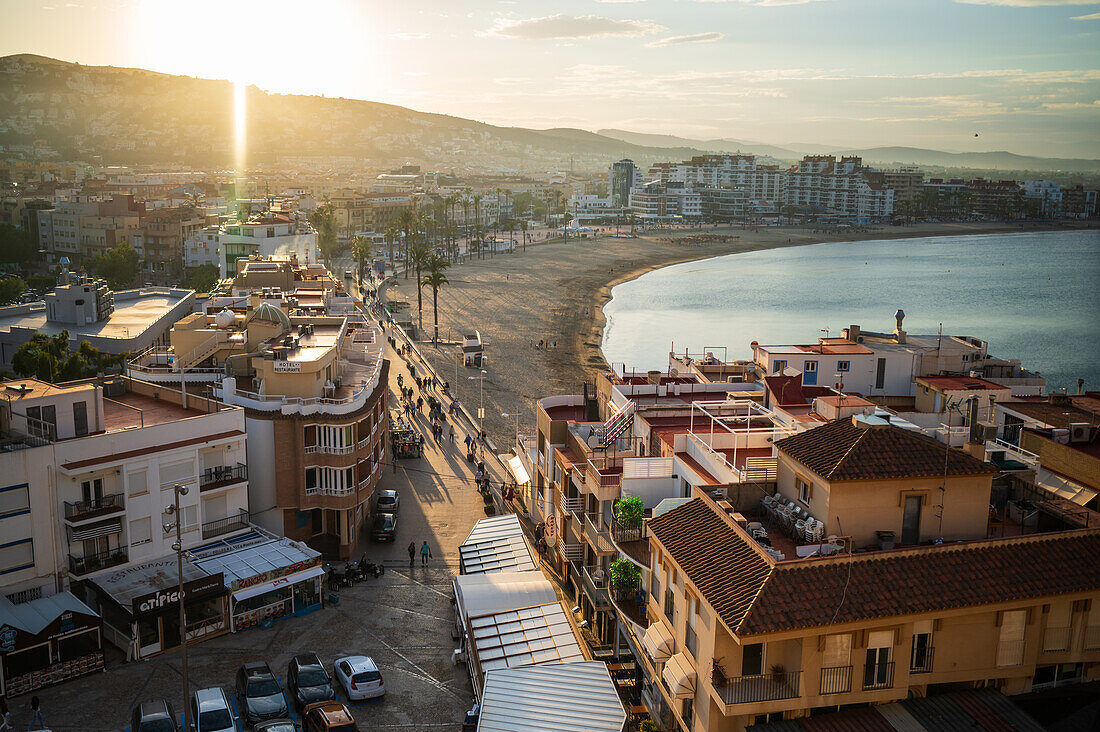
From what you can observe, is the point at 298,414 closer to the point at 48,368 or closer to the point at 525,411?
the point at 48,368

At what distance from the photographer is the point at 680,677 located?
1420 cm

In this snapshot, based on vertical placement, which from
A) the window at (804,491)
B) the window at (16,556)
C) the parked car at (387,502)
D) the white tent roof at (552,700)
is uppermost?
the window at (804,491)

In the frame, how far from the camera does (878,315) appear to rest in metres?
91.9

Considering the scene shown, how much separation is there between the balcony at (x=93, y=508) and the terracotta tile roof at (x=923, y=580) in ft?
47.2

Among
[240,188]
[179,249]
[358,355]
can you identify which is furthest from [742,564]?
[240,188]

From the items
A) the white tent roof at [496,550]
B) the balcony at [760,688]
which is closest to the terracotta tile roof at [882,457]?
the balcony at [760,688]

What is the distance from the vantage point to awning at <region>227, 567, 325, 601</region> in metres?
20.3

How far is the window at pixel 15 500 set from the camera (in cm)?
1862

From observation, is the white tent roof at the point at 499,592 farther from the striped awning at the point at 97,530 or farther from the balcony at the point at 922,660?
the balcony at the point at 922,660

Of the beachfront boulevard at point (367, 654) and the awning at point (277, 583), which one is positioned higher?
the awning at point (277, 583)

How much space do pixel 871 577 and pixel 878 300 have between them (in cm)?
9459

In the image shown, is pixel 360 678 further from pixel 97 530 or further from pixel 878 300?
pixel 878 300

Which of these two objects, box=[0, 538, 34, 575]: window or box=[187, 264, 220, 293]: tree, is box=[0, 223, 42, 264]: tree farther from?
box=[0, 538, 34, 575]: window

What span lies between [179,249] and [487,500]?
6730cm
